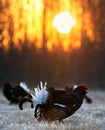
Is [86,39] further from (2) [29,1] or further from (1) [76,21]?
(2) [29,1]

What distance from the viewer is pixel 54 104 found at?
1130 centimetres

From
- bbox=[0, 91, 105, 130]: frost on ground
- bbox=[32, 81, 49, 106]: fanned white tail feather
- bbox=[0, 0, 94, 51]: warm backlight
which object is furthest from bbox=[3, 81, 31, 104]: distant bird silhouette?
bbox=[0, 0, 94, 51]: warm backlight

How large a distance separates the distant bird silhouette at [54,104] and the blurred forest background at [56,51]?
29220 mm

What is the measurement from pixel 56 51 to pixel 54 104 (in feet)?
121

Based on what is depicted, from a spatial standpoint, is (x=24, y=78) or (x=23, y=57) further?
(x=23, y=57)

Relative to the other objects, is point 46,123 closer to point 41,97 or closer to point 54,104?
point 54,104

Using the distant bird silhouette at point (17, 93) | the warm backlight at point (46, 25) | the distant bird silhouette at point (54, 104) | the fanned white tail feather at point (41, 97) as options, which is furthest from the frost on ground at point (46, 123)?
the warm backlight at point (46, 25)

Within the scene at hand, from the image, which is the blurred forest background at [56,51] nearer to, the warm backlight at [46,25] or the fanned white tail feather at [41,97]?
the warm backlight at [46,25]

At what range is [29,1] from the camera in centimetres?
3416

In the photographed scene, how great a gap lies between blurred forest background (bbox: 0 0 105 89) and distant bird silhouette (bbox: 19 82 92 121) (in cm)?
2922

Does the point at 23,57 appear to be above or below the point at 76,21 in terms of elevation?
below

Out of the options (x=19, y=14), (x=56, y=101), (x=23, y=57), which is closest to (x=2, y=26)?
(x=19, y=14)

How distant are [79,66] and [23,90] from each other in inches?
956

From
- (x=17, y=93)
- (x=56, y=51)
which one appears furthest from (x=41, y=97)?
(x=56, y=51)
